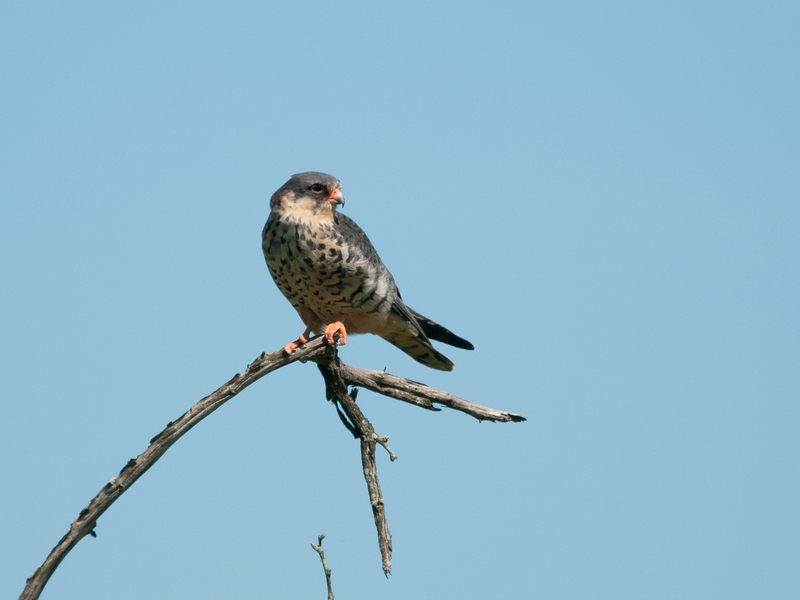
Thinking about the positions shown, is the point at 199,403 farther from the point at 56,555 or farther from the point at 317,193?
the point at 317,193

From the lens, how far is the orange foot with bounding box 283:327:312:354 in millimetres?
5156

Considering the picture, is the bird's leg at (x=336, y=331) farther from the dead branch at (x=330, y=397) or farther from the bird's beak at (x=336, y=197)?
the bird's beak at (x=336, y=197)

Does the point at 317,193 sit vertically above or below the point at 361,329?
above

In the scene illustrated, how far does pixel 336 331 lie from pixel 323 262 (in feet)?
1.52

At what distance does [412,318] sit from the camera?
6.20 meters

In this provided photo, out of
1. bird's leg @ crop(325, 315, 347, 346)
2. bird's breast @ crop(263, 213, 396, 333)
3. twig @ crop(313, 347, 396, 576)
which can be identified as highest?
bird's breast @ crop(263, 213, 396, 333)

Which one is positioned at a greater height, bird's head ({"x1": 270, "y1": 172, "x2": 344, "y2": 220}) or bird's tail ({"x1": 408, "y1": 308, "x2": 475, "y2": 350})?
bird's head ({"x1": 270, "y1": 172, "x2": 344, "y2": 220})

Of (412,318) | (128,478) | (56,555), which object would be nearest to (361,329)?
(412,318)

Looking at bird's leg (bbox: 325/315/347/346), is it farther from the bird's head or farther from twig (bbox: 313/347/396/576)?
the bird's head

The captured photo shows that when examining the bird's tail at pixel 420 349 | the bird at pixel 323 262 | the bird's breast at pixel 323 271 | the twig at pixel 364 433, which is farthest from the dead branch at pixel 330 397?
the bird's tail at pixel 420 349

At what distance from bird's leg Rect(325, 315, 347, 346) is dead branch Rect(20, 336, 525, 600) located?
5 cm

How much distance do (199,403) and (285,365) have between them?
749 millimetres

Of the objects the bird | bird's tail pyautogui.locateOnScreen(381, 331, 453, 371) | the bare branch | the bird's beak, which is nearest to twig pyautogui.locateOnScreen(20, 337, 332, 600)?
the bird

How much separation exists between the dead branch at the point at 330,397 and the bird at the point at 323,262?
223 mm
